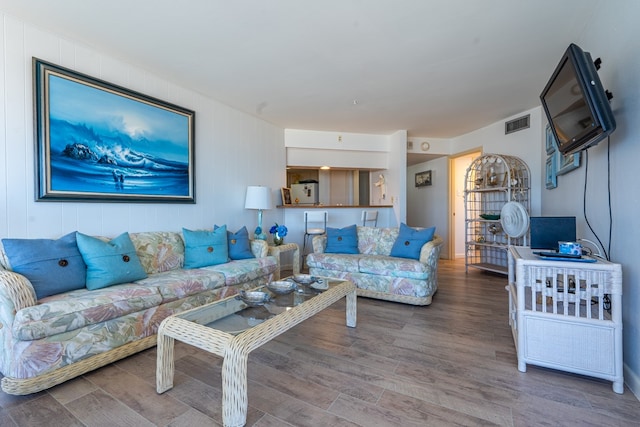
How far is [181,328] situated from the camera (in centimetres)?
147

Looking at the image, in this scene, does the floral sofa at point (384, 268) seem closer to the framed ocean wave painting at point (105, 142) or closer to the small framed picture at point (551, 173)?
the small framed picture at point (551, 173)

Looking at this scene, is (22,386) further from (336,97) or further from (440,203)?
(440,203)

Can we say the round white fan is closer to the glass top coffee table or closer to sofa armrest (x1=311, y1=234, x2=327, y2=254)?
sofa armrest (x1=311, y1=234, x2=327, y2=254)

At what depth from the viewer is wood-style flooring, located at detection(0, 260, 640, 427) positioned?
1383 mm

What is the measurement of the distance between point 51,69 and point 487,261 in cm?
594

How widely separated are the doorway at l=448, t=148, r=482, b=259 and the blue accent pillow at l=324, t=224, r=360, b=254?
3.03 m

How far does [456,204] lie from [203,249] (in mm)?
5128

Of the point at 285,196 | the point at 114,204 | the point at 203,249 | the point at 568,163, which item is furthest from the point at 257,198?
the point at 568,163

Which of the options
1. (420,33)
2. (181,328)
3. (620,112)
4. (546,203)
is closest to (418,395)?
(181,328)

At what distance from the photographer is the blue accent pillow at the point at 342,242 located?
377cm

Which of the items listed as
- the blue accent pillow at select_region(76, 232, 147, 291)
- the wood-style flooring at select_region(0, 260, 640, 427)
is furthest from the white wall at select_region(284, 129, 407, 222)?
the wood-style flooring at select_region(0, 260, 640, 427)

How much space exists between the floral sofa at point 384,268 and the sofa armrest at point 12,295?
2.56 metres

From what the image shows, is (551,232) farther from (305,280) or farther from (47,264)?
(47,264)

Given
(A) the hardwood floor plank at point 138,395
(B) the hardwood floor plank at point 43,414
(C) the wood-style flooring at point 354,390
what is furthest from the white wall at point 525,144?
(B) the hardwood floor plank at point 43,414
